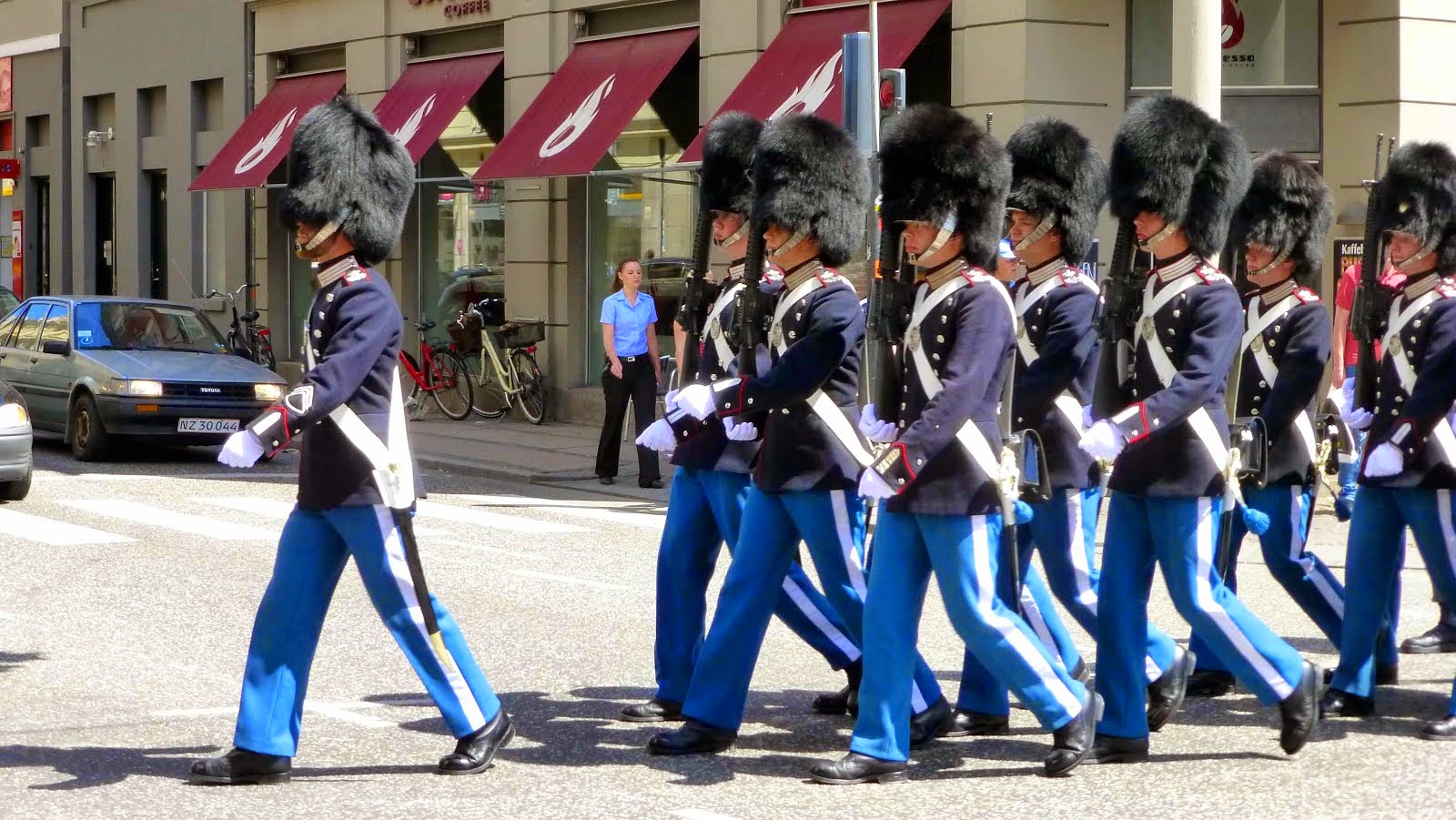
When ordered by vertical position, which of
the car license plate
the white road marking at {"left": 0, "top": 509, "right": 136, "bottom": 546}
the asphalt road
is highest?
the car license plate

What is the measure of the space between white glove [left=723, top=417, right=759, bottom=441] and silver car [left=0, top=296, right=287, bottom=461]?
411 inches

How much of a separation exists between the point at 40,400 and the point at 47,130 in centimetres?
1698

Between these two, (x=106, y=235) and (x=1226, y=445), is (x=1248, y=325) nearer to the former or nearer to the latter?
(x=1226, y=445)

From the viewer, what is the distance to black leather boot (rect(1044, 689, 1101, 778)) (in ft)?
21.7

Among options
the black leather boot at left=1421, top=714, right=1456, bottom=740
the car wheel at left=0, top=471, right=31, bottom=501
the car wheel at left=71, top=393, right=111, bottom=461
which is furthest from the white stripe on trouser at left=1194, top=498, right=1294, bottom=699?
the car wheel at left=71, top=393, right=111, bottom=461

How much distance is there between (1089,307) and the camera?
7301mm

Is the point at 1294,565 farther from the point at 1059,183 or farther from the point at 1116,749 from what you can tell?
the point at 1059,183

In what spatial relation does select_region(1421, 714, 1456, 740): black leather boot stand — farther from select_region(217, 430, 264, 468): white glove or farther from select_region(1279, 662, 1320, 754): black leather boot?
select_region(217, 430, 264, 468): white glove

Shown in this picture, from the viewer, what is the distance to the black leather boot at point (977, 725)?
7.41 meters

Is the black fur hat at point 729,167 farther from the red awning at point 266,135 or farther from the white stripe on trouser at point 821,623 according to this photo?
the red awning at point 266,135

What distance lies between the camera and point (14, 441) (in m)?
14.1

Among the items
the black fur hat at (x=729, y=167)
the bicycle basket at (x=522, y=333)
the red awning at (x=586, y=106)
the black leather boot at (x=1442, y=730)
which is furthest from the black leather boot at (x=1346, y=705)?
the bicycle basket at (x=522, y=333)

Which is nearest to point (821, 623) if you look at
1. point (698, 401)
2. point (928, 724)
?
point (928, 724)

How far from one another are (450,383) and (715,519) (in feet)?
50.7
